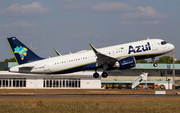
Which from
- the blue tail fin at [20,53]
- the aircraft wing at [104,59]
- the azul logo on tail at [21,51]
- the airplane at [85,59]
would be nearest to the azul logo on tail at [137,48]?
the airplane at [85,59]

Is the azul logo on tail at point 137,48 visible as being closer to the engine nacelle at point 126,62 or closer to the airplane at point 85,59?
the airplane at point 85,59

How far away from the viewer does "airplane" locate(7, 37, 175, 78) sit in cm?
5403

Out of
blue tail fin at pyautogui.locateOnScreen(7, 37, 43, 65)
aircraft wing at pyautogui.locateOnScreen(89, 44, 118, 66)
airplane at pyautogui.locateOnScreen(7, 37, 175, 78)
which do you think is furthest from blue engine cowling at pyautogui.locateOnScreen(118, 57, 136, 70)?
blue tail fin at pyautogui.locateOnScreen(7, 37, 43, 65)

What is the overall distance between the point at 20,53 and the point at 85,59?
12.5 metres

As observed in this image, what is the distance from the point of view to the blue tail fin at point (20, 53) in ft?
181

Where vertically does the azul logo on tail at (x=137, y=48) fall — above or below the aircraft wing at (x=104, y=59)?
above

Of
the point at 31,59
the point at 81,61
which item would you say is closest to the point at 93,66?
the point at 81,61

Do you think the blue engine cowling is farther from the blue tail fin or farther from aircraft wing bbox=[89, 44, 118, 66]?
the blue tail fin

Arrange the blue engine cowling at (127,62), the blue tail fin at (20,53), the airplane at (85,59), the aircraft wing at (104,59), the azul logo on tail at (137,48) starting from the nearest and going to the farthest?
1. the aircraft wing at (104,59)
2. the blue engine cowling at (127,62)
3. the airplane at (85,59)
4. the azul logo on tail at (137,48)
5. the blue tail fin at (20,53)

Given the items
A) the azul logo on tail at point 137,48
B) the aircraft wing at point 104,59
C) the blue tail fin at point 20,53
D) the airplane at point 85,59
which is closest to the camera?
the aircraft wing at point 104,59

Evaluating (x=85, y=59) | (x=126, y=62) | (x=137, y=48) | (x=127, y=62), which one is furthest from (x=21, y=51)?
(x=137, y=48)

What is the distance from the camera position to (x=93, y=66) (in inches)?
2164

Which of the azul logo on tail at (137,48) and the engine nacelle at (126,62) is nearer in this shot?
the engine nacelle at (126,62)

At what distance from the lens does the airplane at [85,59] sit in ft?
177
